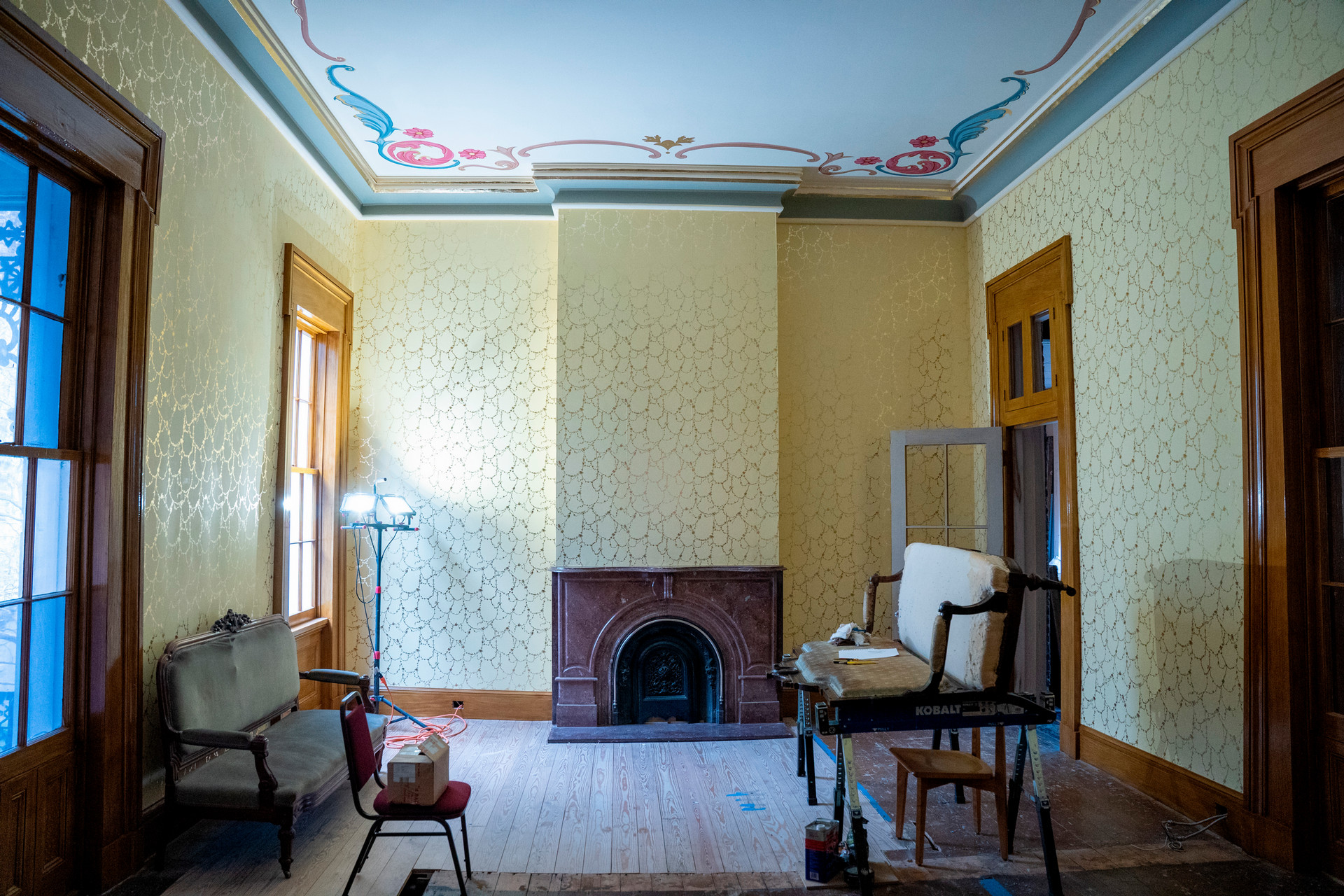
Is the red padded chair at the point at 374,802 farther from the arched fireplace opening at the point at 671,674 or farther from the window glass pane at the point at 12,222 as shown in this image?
the arched fireplace opening at the point at 671,674

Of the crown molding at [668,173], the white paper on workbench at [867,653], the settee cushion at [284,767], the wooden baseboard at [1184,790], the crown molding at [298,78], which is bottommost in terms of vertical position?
the wooden baseboard at [1184,790]

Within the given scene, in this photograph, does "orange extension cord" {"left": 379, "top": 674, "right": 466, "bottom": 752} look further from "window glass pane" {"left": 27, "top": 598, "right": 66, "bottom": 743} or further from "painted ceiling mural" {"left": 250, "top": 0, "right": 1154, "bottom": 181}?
"painted ceiling mural" {"left": 250, "top": 0, "right": 1154, "bottom": 181}

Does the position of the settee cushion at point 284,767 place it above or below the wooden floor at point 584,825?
above

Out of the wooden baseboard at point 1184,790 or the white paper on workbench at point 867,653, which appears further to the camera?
the white paper on workbench at point 867,653

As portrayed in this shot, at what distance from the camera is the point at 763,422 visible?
5.73 metres

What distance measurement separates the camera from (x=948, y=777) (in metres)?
3.38

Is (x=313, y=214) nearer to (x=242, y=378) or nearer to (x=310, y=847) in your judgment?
(x=242, y=378)

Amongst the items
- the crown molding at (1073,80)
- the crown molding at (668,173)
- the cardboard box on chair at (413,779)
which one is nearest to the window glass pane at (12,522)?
the cardboard box on chair at (413,779)

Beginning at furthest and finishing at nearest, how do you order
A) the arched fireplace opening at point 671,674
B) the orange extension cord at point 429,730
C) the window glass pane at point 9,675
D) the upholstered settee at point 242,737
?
the arched fireplace opening at point 671,674 < the orange extension cord at point 429,730 < the upholstered settee at point 242,737 < the window glass pane at point 9,675

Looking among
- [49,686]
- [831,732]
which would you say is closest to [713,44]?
[831,732]

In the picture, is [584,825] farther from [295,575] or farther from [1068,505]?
[1068,505]

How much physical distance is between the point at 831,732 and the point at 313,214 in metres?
4.51

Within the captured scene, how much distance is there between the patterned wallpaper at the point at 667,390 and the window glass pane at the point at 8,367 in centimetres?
320

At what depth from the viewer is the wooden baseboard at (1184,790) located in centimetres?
332
